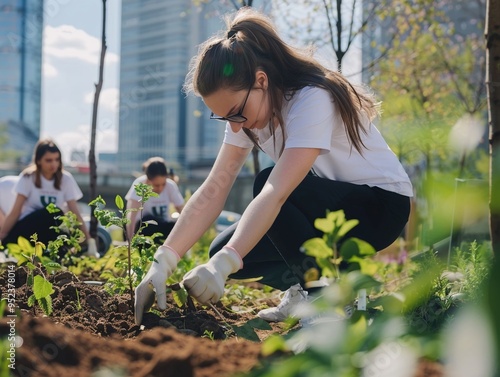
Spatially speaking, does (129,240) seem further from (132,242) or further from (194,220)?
(194,220)

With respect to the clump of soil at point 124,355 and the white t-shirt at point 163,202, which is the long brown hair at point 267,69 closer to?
the clump of soil at point 124,355

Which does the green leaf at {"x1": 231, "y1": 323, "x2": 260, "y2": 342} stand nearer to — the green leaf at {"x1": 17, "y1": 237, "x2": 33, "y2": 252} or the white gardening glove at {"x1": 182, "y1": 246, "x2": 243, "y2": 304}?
the white gardening glove at {"x1": 182, "y1": 246, "x2": 243, "y2": 304}

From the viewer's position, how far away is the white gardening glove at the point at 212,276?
195cm

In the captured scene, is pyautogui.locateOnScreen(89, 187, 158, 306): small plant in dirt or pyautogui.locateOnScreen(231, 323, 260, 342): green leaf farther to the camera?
pyautogui.locateOnScreen(89, 187, 158, 306): small plant in dirt

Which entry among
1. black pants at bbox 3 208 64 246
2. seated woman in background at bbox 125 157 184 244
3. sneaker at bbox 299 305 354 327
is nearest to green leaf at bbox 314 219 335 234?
sneaker at bbox 299 305 354 327

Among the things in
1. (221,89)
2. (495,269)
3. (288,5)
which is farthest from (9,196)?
(495,269)

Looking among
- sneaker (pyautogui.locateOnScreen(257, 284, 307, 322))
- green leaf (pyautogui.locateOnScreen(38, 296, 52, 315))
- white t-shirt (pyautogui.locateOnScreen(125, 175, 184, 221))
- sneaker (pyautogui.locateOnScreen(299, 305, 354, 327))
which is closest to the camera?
sneaker (pyautogui.locateOnScreen(299, 305, 354, 327))

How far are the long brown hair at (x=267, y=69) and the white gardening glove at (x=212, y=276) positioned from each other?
2.30ft

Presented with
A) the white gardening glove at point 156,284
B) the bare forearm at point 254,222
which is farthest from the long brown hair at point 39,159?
the bare forearm at point 254,222

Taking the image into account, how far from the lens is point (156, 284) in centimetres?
233

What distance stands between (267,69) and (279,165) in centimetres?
51

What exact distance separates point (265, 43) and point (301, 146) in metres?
0.53

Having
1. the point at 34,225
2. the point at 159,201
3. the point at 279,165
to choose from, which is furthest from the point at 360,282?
the point at 159,201

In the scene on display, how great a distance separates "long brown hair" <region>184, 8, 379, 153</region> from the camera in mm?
2424
